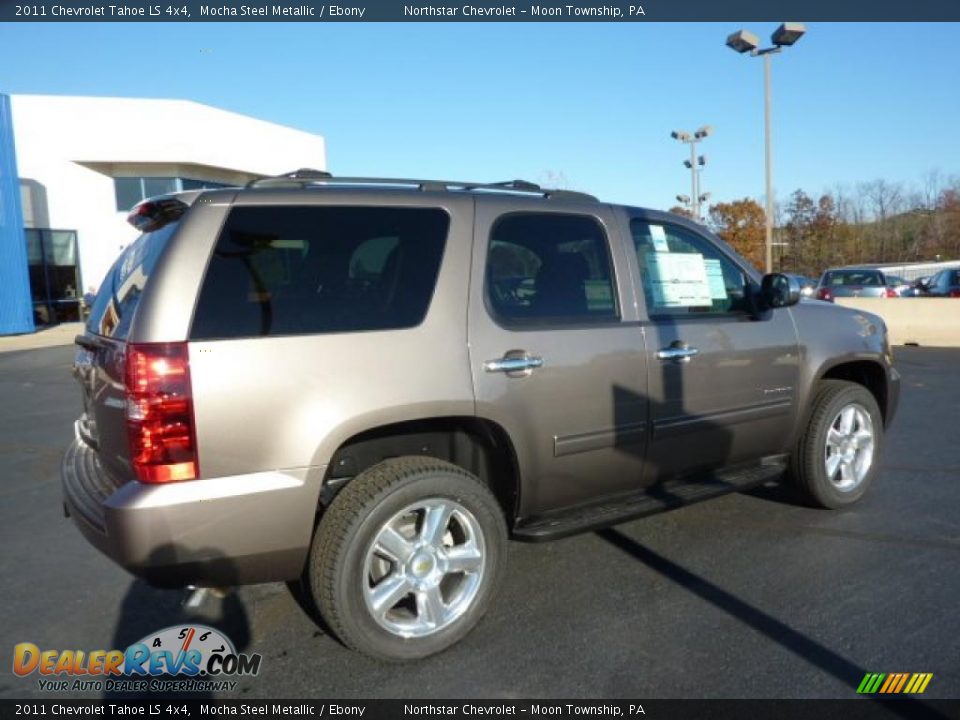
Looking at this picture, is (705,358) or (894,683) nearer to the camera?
(894,683)

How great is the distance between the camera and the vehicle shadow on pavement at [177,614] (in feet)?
10.9

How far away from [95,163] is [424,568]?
1114 inches

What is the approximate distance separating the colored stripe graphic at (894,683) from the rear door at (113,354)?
283 cm

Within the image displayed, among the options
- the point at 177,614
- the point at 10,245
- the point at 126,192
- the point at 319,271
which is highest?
the point at 126,192

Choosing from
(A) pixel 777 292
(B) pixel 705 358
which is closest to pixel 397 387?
(B) pixel 705 358

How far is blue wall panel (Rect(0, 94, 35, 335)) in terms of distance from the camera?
Result: 73.3 ft

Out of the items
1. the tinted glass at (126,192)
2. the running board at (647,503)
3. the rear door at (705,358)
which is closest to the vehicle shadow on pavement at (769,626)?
the running board at (647,503)

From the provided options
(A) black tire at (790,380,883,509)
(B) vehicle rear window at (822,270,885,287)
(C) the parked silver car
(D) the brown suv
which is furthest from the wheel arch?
(B) vehicle rear window at (822,270,885,287)

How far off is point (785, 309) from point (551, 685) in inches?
107

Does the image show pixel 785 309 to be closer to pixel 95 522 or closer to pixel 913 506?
pixel 913 506

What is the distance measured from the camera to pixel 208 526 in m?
2.69

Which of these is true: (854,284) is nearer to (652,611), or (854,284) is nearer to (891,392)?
(891,392)

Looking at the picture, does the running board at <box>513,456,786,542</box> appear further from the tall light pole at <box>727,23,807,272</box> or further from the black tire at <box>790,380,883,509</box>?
the tall light pole at <box>727,23,807,272</box>

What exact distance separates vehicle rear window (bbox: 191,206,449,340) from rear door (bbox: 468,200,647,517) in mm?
281
